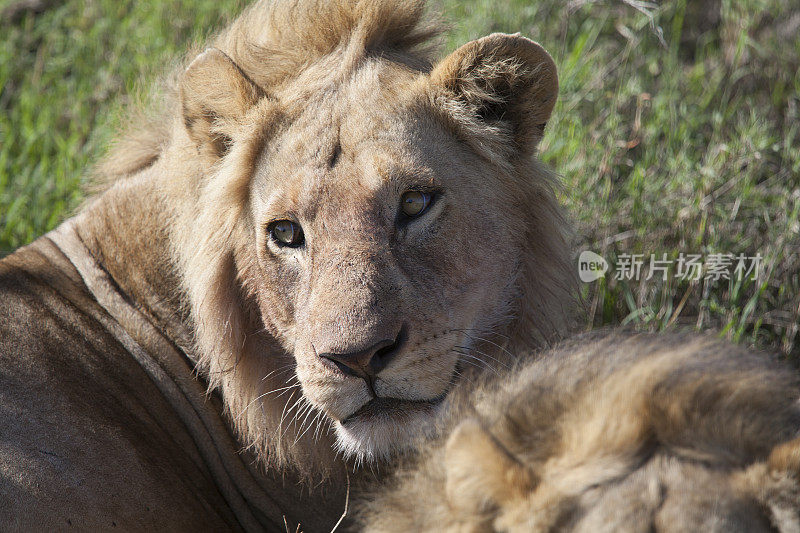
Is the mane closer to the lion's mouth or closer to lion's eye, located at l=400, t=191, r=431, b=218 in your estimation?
lion's eye, located at l=400, t=191, r=431, b=218

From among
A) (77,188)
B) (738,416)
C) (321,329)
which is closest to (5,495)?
(321,329)

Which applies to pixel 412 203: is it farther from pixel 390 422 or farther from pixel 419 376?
pixel 390 422

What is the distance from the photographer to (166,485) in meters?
3.29

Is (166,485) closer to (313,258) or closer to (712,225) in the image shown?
(313,258)

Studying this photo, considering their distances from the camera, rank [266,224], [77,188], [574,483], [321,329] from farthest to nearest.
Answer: [77,188]
[266,224]
[321,329]
[574,483]

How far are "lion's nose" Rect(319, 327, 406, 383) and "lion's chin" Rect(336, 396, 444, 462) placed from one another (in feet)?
0.42

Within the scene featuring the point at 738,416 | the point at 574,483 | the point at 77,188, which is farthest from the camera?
the point at 77,188

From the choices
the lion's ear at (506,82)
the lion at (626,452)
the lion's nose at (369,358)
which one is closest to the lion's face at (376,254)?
the lion's nose at (369,358)

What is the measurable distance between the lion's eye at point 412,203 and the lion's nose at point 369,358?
16.3 inches

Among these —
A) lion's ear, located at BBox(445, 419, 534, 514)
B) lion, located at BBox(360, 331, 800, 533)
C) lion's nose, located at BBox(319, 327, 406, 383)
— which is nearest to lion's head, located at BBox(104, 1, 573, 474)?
lion's nose, located at BBox(319, 327, 406, 383)

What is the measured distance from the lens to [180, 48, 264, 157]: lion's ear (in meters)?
3.27

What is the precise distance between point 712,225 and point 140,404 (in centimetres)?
309

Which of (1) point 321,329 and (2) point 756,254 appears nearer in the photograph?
(1) point 321,329

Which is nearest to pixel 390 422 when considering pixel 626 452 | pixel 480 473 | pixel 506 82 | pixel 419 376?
pixel 419 376
